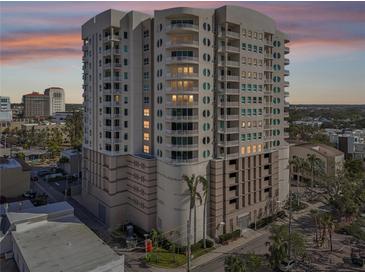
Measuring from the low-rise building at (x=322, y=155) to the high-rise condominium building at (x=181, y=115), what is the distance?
1224 inches

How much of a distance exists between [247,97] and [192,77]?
13930 millimetres

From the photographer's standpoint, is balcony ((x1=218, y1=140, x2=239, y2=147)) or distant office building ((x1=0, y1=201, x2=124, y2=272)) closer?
distant office building ((x1=0, y1=201, x2=124, y2=272))

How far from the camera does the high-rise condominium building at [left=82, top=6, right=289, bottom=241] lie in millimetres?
54531

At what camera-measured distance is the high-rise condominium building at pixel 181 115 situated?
54531 millimetres

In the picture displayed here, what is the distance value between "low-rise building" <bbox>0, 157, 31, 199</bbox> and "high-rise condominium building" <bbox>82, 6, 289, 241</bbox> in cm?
2420

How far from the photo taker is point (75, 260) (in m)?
41.3

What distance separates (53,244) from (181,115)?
3000cm

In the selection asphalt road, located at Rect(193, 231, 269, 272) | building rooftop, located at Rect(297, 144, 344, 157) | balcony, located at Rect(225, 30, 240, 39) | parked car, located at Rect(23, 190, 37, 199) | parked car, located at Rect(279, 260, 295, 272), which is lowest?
asphalt road, located at Rect(193, 231, 269, 272)

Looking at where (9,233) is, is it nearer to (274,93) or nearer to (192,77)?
(192,77)

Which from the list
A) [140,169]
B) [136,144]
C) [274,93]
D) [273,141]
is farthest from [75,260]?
[274,93]

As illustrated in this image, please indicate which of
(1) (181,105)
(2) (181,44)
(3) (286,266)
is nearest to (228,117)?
(1) (181,105)

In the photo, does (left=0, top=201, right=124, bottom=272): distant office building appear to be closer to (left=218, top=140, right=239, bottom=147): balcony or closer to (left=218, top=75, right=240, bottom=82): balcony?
(left=218, top=140, right=239, bottom=147): balcony

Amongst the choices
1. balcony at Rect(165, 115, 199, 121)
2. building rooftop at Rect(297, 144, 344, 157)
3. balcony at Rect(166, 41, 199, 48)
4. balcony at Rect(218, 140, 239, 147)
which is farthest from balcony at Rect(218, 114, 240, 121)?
building rooftop at Rect(297, 144, 344, 157)

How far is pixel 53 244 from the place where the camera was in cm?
4566
